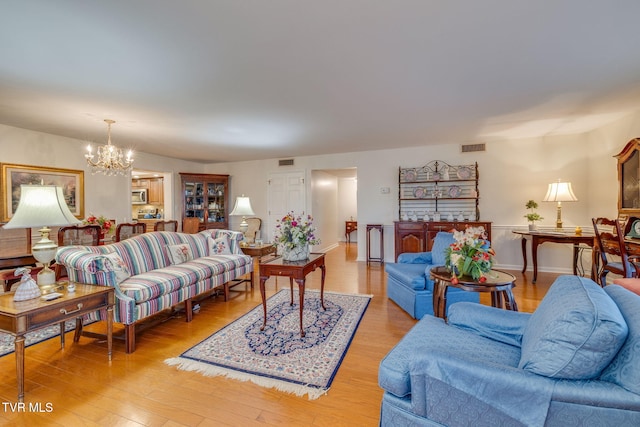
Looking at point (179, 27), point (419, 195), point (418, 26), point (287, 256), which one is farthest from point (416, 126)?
point (179, 27)

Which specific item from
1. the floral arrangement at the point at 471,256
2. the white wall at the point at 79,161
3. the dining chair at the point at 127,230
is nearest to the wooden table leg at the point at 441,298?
the floral arrangement at the point at 471,256

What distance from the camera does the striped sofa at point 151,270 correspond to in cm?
247

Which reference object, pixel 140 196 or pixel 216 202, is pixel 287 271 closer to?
pixel 216 202

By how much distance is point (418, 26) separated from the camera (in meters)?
1.93

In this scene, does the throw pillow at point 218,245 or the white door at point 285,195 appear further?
the white door at point 285,195

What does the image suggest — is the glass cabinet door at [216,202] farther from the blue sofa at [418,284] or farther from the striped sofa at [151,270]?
the blue sofa at [418,284]

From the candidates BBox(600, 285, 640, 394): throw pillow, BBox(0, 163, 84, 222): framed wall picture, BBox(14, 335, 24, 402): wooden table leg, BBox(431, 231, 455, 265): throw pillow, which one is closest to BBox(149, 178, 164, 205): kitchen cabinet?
BBox(0, 163, 84, 222): framed wall picture

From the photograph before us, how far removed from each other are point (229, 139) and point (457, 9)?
4.01 metres

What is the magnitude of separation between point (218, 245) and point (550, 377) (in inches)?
150

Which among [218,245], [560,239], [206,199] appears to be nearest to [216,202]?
[206,199]

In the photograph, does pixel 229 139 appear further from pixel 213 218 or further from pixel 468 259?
pixel 468 259

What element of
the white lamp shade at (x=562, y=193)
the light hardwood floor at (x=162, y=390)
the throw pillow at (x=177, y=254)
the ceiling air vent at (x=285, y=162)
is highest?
the ceiling air vent at (x=285, y=162)

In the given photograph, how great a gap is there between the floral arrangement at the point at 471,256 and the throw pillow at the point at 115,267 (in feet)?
9.29

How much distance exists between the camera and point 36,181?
4.43 meters
